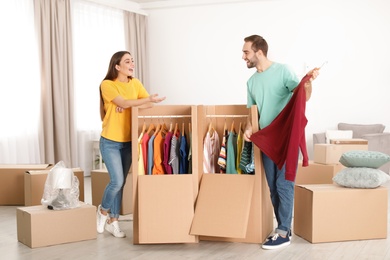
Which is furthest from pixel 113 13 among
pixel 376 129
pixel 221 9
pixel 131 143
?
pixel 131 143

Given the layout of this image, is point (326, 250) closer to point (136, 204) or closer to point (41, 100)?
point (136, 204)

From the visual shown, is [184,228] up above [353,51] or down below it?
below

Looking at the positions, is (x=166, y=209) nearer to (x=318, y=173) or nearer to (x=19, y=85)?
(x=318, y=173)

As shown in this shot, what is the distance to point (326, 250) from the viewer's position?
356cm

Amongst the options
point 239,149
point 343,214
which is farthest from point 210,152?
point 343,214

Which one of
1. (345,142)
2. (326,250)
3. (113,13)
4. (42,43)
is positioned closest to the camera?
(326,250)

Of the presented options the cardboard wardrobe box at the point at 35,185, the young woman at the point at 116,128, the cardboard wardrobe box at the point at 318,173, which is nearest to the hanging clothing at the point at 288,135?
the young woman at the point at 116,128

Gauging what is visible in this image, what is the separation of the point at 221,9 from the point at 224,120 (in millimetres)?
4967

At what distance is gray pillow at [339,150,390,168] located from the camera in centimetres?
383

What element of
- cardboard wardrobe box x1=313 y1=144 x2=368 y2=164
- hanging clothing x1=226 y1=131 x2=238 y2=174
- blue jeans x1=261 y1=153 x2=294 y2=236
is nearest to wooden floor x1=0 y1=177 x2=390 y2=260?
blue jeans x1=261 y1=153 x2=294 y2=236

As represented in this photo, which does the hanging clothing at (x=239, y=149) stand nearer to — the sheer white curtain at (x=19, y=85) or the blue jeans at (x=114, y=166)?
the blue jeans at (x=114, y=166)

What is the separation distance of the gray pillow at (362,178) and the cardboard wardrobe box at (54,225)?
6.04 feet

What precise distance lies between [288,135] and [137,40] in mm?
5611

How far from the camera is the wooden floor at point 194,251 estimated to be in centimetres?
344
